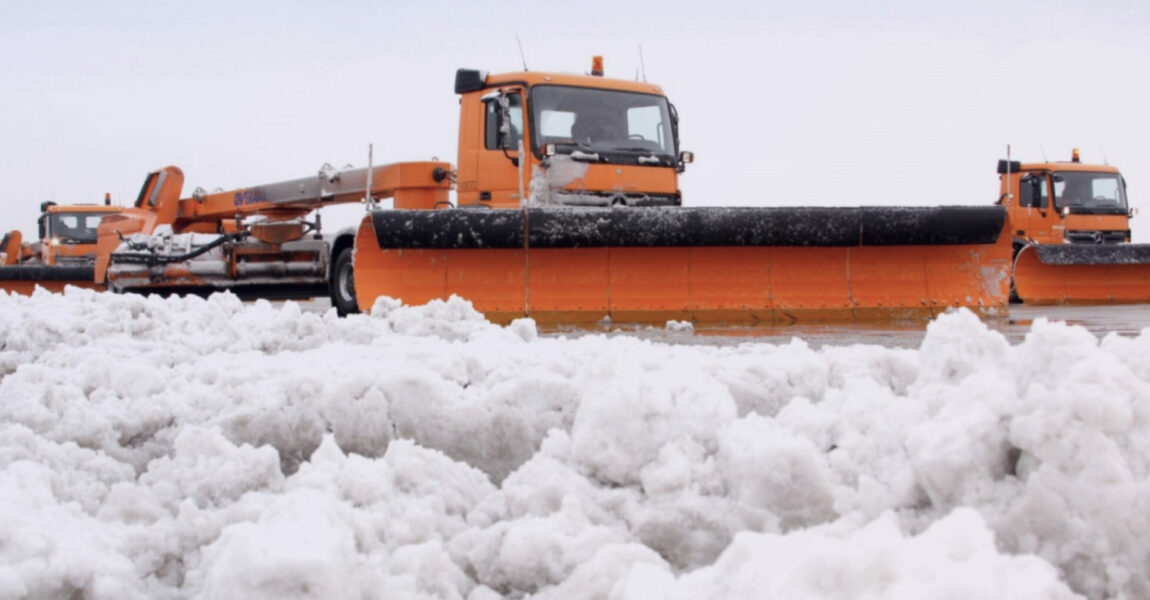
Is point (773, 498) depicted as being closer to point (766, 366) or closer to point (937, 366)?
point (937, 366)

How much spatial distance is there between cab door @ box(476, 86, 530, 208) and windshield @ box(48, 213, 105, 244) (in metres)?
14.8

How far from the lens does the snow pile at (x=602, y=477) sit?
1.51 metres

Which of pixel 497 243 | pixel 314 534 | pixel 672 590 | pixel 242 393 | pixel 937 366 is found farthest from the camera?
pixel 497 243

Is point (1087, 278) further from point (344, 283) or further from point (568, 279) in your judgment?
point (344, 283)

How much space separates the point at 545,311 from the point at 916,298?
281cm

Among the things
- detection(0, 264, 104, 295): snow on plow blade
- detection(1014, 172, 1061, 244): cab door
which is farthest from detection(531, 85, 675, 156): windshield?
detection(0, 264, 104, 295): snow on plow blade

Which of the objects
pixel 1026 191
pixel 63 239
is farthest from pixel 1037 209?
pixel 63 239

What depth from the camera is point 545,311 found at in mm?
7867

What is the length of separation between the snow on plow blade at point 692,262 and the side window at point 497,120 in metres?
1.34

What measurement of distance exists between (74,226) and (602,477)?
71.6 feet

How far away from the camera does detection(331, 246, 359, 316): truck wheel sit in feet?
33.8

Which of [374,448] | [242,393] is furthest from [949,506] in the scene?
[242,393]

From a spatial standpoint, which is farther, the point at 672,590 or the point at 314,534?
the point at 314,534

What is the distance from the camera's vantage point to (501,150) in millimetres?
8906
